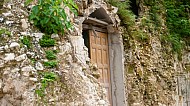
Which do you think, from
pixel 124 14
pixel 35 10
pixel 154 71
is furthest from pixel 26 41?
pixel 154 71

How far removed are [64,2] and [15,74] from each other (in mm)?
1066

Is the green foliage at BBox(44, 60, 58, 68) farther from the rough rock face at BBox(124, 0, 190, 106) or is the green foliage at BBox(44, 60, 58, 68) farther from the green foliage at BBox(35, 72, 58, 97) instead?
the rough rock face at BBox(124, 0, 190, 106)

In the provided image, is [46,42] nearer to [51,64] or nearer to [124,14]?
[51,64]

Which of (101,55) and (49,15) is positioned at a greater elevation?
(49,15)

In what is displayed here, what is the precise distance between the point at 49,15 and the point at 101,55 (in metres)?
2.73

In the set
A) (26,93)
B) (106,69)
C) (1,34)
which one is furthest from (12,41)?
(106,69)

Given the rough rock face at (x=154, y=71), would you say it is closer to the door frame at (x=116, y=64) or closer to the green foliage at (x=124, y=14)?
the door frame at (x=116, y=64)

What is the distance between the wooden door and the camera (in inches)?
250

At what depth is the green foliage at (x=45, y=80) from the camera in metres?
3.54

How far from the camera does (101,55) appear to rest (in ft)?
21.7

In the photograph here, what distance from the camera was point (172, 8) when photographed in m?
9.27

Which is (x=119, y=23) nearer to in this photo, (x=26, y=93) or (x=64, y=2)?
(x=64, y=2)

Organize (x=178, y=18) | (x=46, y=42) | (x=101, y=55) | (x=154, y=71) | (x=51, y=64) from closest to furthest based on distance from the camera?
(x=51, y=64)
(x=46, y=42)
(x=101, y=55)
(x=154, y=71)
(x=178, y=18)

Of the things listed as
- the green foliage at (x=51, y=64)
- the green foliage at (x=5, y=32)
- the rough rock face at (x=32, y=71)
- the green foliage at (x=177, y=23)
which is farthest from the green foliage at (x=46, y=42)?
the green foliage at (x=177, y=23)
